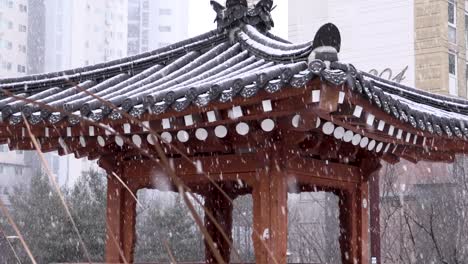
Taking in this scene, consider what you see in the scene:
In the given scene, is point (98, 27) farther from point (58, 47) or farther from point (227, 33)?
point (227, 33)

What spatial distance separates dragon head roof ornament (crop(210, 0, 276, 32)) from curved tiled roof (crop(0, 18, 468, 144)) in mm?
84

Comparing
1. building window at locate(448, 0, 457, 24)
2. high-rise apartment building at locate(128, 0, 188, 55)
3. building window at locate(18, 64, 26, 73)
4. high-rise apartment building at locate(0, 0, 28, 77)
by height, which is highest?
high-rise apartment building at locate(128, 0, 188, 55)

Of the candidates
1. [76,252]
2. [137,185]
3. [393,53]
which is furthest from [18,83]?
[393,53]

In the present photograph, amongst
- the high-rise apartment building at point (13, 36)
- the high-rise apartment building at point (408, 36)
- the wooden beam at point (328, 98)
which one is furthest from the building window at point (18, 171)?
the wooden beam at point (328, 98)

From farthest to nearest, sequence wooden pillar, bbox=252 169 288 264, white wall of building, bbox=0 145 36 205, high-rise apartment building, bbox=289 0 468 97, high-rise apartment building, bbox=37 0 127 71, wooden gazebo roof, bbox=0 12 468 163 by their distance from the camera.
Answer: high-rise apartment building, bbox=37 0 127 71 < white wall of building, bbox=0 145 36 205 < high-rise apartment building, bbox=289 0 468 97 < wooden pillar, bbox=252 169 288 264 < wooden gazebo roof, bbox=0 12 468 163

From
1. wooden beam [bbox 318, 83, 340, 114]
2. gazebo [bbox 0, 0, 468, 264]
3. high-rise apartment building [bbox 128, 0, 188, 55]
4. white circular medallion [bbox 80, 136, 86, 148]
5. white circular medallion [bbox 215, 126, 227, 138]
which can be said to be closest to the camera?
wooden beam [bbox 318, 83, 340, 114]

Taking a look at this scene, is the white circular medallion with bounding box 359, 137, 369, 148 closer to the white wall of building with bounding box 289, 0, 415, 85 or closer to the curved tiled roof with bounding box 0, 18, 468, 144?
the curved tiled roof with bounding box 0, 18, 468, 144

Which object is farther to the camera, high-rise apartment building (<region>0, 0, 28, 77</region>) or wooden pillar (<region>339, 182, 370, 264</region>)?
high-rise apartment building (<region>0, 0, 28, 77</region>)

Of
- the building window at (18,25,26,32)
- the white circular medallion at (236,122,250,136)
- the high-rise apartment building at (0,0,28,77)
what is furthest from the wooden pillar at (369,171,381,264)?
the building window at (18,25,26,32)

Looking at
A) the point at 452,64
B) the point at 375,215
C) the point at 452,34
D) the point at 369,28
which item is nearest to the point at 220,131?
the point at 375,215

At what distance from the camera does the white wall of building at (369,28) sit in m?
21.5

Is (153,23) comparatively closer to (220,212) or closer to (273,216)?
(220,212)

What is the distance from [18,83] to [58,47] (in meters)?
33.0

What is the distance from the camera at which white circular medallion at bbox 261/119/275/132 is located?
4.20 metres
